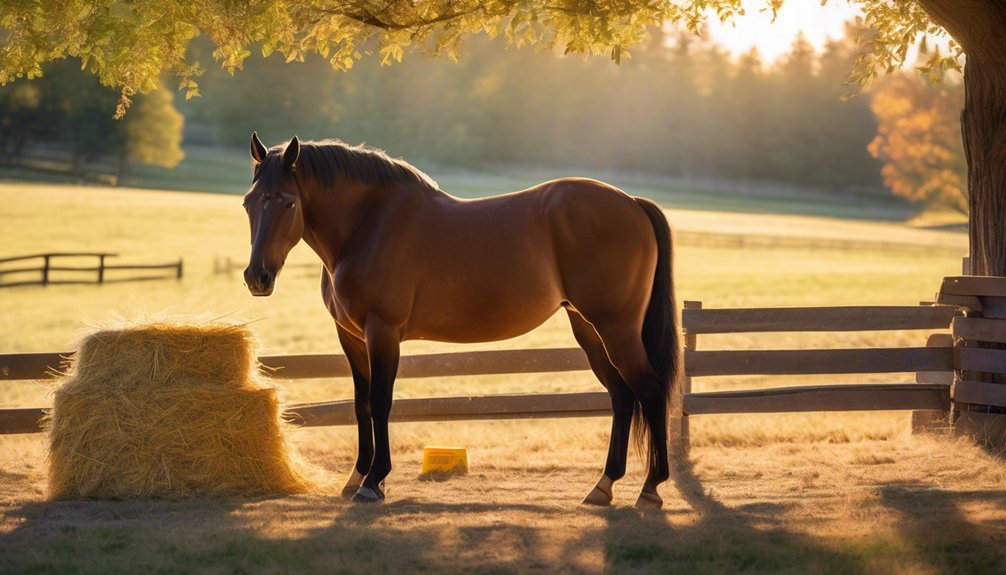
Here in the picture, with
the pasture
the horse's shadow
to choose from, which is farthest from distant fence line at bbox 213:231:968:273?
the horse's shadow

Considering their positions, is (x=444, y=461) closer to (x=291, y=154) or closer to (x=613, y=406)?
(x=613, y=406)

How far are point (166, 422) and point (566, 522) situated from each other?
2758 mm

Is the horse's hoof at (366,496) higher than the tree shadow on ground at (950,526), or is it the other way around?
the tree shadow on ground at (950,526)

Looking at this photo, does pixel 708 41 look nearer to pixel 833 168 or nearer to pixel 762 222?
pixel 833 168

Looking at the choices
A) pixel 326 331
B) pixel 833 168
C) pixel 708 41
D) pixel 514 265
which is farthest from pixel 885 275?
pixel 708 41

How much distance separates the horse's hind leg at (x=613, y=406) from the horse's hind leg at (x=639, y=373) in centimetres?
21

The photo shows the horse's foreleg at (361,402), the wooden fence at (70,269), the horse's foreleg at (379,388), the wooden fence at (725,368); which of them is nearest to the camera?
the horse's foreleg at (379,388)

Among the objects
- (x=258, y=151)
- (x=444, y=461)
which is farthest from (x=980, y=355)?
(x=258, y=151)

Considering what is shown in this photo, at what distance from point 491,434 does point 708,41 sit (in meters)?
90.0

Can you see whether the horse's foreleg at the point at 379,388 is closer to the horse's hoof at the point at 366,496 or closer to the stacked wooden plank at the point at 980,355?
the horse's hoof at the point at 366,496

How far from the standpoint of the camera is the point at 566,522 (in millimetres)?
5852

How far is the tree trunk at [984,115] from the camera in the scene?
8.16m

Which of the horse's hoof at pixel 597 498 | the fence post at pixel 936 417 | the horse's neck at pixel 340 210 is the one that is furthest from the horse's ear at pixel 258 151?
the fence post at pixel 936 417

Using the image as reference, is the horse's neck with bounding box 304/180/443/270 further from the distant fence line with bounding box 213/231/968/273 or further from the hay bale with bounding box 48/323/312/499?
the distant fence line with bounding box 213/231/968/273
